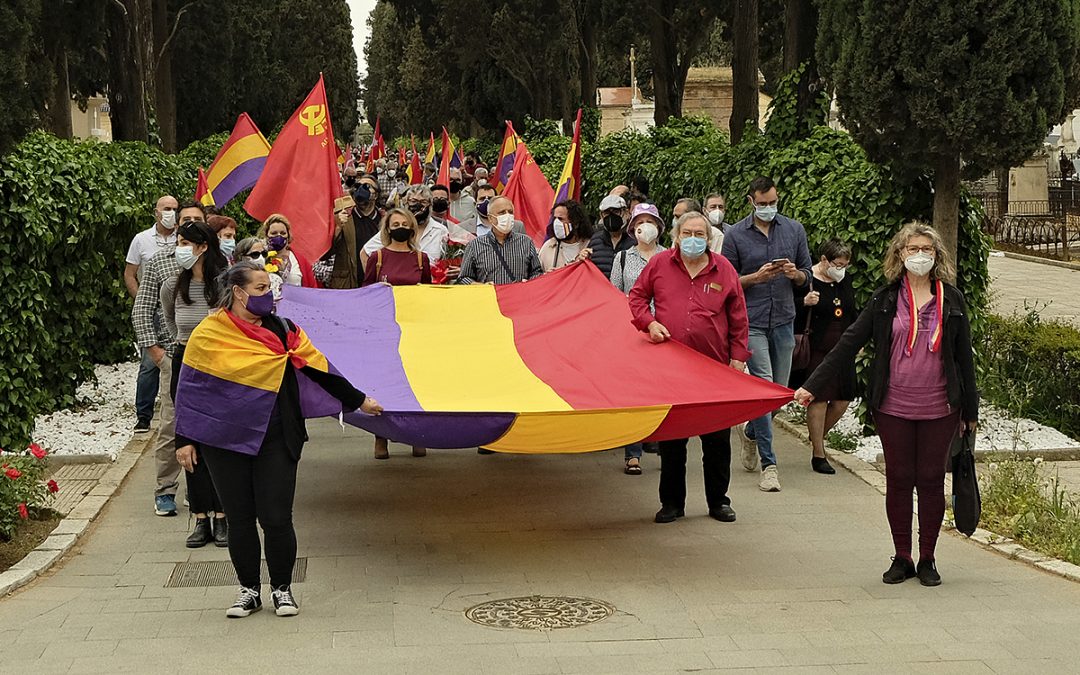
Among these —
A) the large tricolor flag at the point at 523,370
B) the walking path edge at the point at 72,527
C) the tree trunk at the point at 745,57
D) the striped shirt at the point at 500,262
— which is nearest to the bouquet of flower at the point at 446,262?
the striped shirt at the point at 500,262

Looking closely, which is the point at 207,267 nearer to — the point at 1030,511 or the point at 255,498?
the point at 255,498

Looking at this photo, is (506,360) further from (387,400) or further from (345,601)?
(345,601)

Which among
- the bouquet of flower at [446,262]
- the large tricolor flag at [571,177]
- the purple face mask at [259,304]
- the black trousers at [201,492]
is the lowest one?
the black trousers at [201,492]

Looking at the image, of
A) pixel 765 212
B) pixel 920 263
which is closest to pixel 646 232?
pixel 765 212

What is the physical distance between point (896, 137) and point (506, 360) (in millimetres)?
3804

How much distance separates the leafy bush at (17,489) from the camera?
29.0ft

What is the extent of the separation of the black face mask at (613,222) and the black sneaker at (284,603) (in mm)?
5105

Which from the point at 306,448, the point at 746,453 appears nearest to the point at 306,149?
the point at 306,448

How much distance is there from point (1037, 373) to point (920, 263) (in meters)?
5.47

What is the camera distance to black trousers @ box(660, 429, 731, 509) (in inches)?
367

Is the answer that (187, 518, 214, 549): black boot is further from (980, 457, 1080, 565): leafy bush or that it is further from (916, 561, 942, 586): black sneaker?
(980, 457, 1080, 565): leafy bush

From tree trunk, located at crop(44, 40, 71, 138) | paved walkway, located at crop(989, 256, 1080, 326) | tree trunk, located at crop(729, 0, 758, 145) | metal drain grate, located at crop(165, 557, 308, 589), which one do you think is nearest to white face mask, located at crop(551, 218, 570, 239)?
metal drain grate, located at crop(165, 557, 308, 589)

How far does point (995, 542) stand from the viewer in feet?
28.9

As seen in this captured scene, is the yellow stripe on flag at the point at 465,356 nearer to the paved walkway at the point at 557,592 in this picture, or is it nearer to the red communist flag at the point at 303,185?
the paved walkway at the point at 557,592
